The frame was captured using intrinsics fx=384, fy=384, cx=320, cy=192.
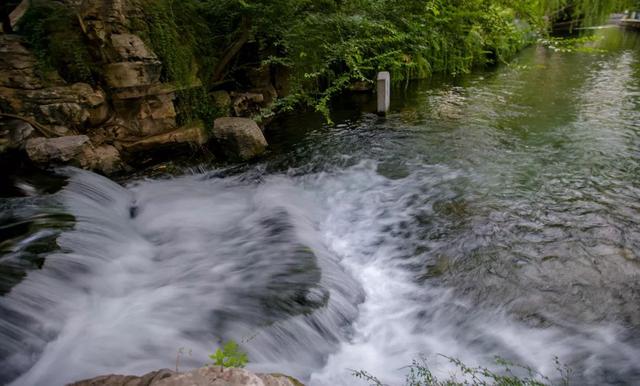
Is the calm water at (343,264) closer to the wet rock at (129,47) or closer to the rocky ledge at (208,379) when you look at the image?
the rocky ledge at (208,379)

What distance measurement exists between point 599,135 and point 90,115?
8.80 m

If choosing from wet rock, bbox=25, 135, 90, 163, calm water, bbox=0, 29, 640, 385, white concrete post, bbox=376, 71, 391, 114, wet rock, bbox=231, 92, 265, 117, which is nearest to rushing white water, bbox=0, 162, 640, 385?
calm water, bbox=0, 29, 640, 385

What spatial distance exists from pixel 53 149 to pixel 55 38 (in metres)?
1.91

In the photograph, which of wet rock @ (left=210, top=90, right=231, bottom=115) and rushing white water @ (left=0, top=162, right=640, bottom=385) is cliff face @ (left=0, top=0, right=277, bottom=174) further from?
rushing white water @ (left=0, top=162, right=640, bottom=385)

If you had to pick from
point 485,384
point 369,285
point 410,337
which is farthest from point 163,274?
point 485,384

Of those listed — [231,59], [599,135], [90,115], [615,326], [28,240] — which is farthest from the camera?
[231,59]

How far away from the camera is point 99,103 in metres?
6.16

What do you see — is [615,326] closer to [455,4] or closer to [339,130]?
[339,130]

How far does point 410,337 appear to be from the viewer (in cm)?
317

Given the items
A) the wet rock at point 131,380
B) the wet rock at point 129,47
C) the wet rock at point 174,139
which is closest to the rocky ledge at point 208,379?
the wet rock at point 131,380

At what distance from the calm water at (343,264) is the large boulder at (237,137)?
1.35 feet

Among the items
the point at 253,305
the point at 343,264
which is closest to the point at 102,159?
the point at 253,305

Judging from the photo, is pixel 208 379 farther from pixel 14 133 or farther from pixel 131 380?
pixel 14 133

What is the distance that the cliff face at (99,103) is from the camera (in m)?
5.54
